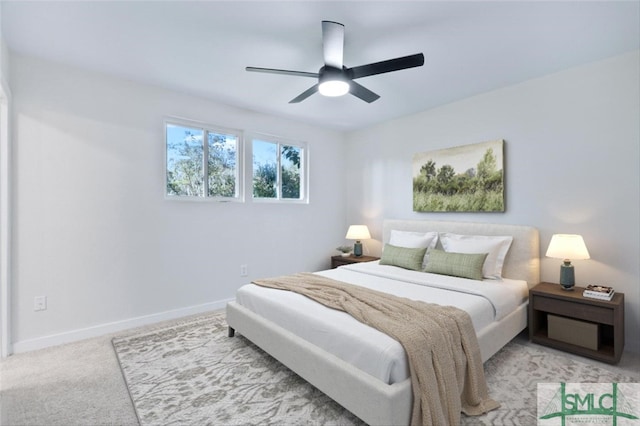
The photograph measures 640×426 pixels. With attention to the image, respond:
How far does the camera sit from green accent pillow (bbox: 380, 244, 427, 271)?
3529mm

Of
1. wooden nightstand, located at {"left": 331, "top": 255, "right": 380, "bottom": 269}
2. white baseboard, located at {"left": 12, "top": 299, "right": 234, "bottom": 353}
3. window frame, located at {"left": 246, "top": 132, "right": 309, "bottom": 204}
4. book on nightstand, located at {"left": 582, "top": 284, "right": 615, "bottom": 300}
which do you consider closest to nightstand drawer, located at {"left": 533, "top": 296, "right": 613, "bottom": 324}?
book on nightstand, located at {"left": 582, "top": 284, "right": 615, "bottom": 300}

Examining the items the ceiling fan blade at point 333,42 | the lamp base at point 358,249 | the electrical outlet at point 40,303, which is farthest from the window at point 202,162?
the ceiling fan blade at point 333,42

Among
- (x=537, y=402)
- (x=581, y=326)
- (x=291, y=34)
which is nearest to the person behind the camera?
(x=537, y=402)

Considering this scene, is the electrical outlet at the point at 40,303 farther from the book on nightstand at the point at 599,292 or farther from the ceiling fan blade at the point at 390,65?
the book on nightstand at the point at 599,292

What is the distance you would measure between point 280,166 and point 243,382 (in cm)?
304

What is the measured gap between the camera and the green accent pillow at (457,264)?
120 inches

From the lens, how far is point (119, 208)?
125 inches

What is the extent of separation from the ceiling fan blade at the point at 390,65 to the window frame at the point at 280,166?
2.16 metres

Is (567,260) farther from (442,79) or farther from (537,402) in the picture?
(442,79)

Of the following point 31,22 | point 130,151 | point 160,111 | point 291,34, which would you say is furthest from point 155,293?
point 291,34

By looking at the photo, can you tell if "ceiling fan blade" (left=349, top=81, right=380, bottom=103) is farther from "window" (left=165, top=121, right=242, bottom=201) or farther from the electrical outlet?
the electrical outlet

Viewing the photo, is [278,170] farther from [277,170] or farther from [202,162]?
[202,162]

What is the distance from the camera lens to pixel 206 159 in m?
3.88

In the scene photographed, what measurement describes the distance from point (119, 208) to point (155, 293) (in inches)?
39.2
